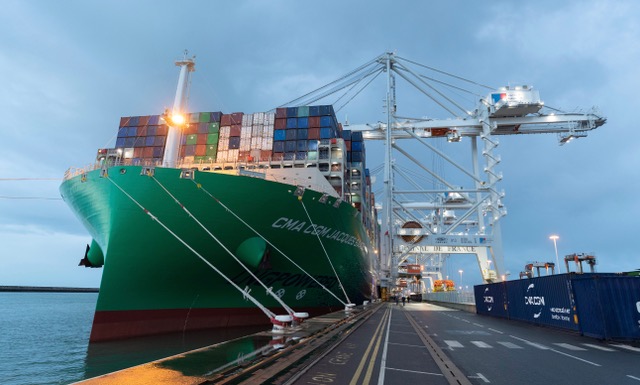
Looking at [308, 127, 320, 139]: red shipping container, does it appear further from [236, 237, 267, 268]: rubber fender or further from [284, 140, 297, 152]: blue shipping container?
[236, 237, 267, 268]: rubber fender

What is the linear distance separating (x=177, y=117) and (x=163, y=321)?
12295 millimetres

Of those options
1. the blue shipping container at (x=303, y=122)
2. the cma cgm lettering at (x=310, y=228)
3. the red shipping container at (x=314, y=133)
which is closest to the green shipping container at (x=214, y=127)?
the blue shipping container at (x=303, y=122)

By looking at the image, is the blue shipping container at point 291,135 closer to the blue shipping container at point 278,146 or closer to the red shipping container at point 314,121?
the blue shipping container at point 278,146

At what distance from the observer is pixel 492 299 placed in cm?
2883

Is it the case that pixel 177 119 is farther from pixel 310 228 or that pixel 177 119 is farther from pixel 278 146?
pixel 310 228

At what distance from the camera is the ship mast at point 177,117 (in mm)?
22219

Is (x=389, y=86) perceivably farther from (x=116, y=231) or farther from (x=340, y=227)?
(x=116, y=231)

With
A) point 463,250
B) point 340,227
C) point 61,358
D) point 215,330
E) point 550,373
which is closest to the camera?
point 550,373

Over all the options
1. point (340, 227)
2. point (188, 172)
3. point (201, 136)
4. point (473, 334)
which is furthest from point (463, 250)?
point (188, 172)

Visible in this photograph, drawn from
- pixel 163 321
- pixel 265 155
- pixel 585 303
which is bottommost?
pixel 163 321

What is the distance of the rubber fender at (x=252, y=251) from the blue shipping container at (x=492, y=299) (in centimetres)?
1918

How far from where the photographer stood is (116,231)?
1639 cm

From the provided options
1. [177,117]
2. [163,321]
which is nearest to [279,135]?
[177,117]

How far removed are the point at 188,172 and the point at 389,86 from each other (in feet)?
104
